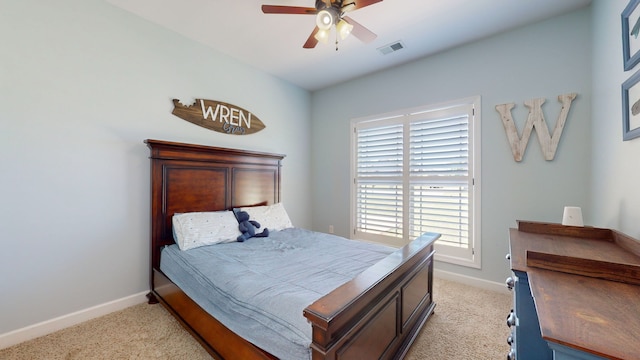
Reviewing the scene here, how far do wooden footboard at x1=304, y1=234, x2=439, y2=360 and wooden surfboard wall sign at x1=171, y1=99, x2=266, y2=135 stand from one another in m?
2.53

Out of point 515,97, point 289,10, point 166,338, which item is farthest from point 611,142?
point 166,338

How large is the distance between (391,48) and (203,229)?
291 cm

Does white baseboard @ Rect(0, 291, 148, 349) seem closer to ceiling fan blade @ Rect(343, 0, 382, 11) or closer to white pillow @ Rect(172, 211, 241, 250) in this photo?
white pillow @ Rect(172, 211, 241, 250)

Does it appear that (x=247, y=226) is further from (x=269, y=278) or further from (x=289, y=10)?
(x=289, y=10)

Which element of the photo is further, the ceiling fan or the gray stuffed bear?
the gray stuffed bear

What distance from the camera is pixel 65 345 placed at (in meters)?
1.84

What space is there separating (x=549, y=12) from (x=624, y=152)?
160cm

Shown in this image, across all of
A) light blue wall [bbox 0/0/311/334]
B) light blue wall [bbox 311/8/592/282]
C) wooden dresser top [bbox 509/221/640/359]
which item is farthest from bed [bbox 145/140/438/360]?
light blue wall [bbox 311/8/592/282]

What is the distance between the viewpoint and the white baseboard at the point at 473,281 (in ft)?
8.80

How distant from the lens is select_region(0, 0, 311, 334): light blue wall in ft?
6.15

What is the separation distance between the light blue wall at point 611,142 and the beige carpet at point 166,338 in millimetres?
1162

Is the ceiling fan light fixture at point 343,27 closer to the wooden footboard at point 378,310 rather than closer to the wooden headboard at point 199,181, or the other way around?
the wooden footboard at point 378,310

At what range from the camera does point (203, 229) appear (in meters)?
2.45

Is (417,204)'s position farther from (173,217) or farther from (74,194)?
(74,194)
